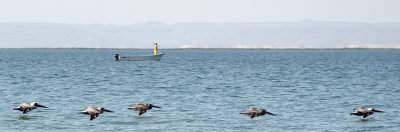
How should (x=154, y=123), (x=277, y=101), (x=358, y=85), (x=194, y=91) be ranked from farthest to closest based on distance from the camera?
(x=358, y=85), (x=194, y=91), (x=277, y=101), (x=154, y=123)

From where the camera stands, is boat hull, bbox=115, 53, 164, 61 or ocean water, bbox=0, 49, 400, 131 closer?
ocean water, bbox=0, 49, 400, 131

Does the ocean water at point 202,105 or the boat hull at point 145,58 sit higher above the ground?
the ocean water at point 202,105

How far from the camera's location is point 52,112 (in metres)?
40.1

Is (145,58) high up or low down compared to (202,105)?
down

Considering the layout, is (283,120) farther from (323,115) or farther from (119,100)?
(119,100)

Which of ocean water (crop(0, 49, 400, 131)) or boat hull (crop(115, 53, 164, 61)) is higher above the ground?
ocean water (crop(0, 49, 400, 131))

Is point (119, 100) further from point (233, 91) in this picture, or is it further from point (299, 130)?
point (299, 130)

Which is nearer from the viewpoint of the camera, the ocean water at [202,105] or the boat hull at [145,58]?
the ocean water at [202,105]

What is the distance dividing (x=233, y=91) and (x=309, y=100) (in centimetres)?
1015

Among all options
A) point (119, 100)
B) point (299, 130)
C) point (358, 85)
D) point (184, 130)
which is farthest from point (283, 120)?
point (358, 85)

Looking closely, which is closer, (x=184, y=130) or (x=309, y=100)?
(x=184, y=130)

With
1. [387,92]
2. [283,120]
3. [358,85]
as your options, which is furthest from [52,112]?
[358,85]

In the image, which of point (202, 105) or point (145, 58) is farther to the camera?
point (145, 58)

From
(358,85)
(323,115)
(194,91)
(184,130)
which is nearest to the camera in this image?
(184,130)
